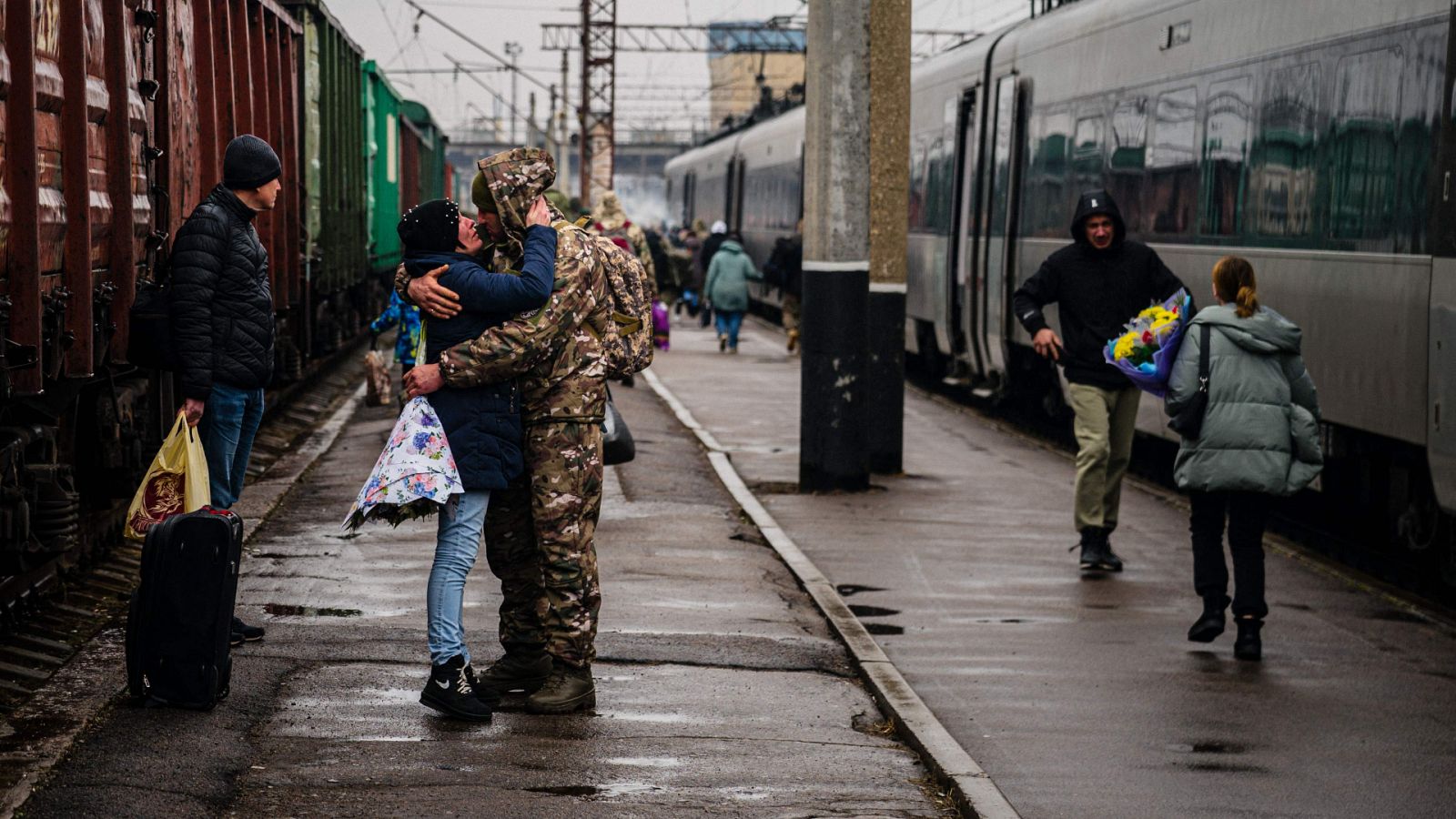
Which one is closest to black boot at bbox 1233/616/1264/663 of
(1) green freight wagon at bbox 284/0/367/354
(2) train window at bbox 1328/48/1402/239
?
(2) train window at bbox 1328/48/1402/239

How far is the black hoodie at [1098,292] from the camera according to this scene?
9.79m

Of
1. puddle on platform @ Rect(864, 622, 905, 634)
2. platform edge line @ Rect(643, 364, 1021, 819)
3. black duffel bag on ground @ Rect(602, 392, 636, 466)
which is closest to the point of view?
platform edge line @ Rect(643, 364, 1021, 819)

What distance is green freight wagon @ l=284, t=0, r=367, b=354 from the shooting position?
56.4 feet

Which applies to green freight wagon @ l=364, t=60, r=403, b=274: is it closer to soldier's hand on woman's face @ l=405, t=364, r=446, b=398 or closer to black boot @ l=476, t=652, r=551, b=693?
black boot @ l=476, t=652, r=551, b=693

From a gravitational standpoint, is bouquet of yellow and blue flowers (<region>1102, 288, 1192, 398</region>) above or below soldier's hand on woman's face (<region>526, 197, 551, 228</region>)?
below

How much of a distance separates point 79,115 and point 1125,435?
511 centimetres

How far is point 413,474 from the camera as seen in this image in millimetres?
6215

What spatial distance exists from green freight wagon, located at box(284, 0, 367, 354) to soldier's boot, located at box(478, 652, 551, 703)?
10196mm

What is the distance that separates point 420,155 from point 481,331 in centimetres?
3080

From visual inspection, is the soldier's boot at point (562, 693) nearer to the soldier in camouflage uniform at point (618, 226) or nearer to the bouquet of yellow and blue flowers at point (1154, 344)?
the bouquet of yellow and blue flowers at point (1154, 344)

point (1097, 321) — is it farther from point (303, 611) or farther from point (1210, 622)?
point (303, 611)

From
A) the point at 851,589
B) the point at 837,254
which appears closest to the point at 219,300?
the point at 851,589

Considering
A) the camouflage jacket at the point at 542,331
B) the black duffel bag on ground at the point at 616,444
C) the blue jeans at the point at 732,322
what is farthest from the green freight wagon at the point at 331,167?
the camouflage jacket at the point at 542,331

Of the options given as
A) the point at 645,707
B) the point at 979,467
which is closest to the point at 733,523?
the point at 979,467
